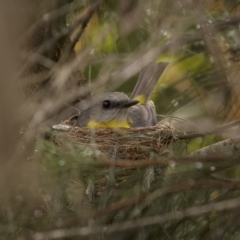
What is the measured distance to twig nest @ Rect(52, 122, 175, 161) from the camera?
3.40 metres

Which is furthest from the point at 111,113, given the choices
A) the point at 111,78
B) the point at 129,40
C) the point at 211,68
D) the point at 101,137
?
the point at 111,78

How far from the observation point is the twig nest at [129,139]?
3.40 meters

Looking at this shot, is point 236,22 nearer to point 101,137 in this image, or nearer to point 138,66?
point 138,66

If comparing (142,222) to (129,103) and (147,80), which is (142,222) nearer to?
(129,103)

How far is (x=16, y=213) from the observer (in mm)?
1972

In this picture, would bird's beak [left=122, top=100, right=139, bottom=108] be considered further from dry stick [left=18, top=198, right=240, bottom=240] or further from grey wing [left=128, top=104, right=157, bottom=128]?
dry stick [left=18, top=198, right=240, bottom=240]

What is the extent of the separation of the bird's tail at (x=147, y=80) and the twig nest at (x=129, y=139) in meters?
0.53

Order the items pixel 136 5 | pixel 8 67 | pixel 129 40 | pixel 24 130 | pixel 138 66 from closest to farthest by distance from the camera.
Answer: pixel 8 67 → pixel 138 66 → pixel 24 130 → pixel 136 5 → pixel 129 40

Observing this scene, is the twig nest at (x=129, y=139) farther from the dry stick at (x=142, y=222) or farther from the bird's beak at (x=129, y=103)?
the dry stick at (x=142, y=222)

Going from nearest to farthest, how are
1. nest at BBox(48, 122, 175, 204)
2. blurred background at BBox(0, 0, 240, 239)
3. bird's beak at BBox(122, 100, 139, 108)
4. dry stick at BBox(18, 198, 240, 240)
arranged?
blurred background at BBox(0, 0, 240, 239), dry stick at BBox(18, 198, 240, 240), nest at BBox(48, 122, 175, 204), bird's beak at BBox(122, 100, 139, 108)

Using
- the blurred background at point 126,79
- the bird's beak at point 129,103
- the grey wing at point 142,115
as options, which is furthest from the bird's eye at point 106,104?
the blurred background at point 126,79

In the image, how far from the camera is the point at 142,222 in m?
2.01

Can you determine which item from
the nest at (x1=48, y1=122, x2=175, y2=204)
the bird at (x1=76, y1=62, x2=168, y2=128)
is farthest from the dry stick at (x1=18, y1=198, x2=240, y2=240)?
the bird at (x1=76, y1=62, x2=168, y2=128)

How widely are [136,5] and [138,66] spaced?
0.52m
